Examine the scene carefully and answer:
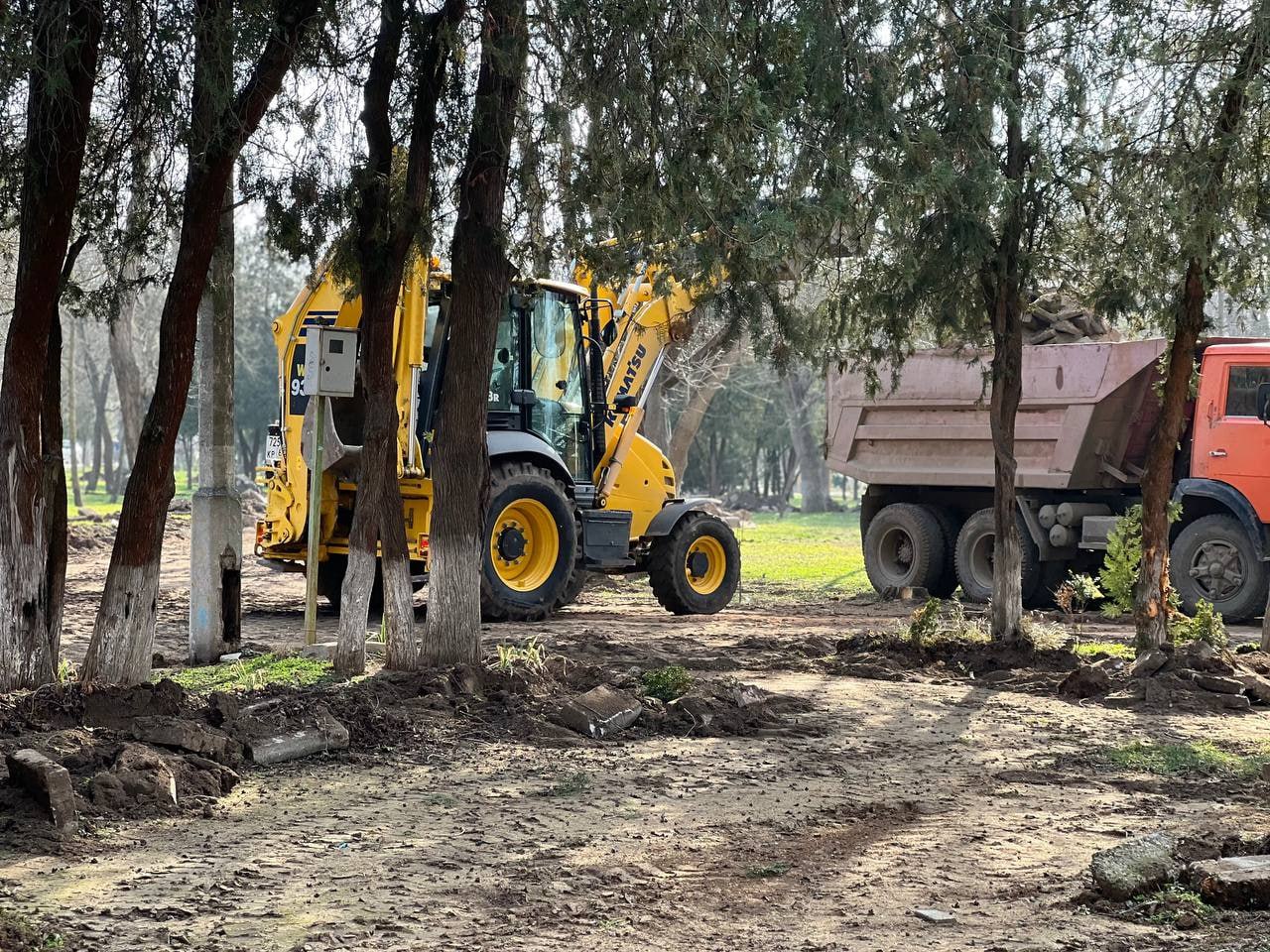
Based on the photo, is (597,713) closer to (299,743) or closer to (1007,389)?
(299,743)

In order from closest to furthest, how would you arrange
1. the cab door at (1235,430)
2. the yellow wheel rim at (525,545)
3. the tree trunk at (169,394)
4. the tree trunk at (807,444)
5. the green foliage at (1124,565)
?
the tree trunk at (169,394)
the green foliage at (1124,565)
the yellow wheel rim at (525,545)
the cab door at (1235,430)
the tree trunk at (807,444)

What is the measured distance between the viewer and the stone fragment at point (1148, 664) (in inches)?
448

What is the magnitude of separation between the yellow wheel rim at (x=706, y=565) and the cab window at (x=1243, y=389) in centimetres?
563

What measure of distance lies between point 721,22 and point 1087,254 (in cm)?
425

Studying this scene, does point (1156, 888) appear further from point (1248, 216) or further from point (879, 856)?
point (1248, 216)

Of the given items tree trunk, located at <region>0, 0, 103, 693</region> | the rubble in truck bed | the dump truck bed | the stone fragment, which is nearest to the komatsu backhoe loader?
the dump truck bed

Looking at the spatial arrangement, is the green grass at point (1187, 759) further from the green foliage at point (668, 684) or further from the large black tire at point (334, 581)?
the large black tire at point (334, 581)

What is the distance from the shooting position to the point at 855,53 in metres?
10.2

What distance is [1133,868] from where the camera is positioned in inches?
231

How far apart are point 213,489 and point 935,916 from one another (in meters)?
7.34

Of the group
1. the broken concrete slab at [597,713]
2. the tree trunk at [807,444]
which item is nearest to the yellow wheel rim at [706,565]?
the broken concrete slab at [597,713]

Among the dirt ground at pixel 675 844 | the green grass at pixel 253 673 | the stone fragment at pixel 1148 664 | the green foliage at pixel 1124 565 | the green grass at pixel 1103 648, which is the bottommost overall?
the dirt ground at pixel 675 844

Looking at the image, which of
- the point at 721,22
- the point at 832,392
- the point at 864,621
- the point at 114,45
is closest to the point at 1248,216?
the point at 721,22

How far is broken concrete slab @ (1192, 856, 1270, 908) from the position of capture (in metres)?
5.55
